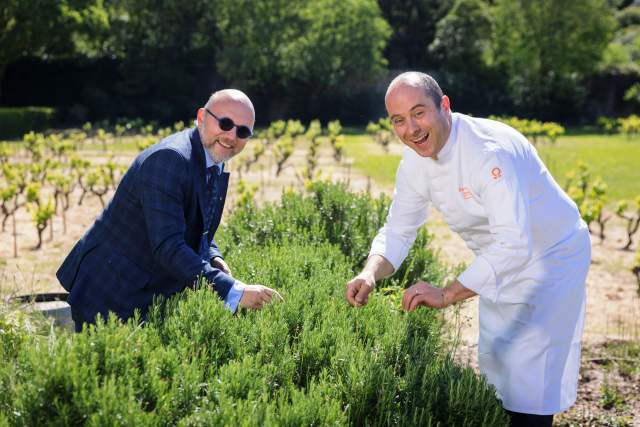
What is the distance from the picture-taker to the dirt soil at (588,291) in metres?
4.60

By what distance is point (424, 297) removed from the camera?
3.07 meters

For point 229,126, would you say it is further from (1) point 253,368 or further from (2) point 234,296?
(1) point 253,368

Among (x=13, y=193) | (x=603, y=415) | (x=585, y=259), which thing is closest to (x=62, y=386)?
(x=585, y=259)

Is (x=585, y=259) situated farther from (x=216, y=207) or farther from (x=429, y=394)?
(x=216, y=207)

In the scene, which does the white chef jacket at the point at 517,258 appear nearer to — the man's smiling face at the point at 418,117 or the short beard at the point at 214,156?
the man's smiling face at the point at 418,117

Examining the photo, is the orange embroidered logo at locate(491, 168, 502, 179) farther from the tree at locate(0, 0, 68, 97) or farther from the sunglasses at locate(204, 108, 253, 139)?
the tree at locate(0, 0, 68, 97)

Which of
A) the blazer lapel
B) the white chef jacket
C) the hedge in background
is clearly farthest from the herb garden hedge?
the hedge in background

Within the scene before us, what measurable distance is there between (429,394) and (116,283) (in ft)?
5.34

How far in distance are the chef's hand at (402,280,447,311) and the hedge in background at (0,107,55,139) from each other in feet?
80.9

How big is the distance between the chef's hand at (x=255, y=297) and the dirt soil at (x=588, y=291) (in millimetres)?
913

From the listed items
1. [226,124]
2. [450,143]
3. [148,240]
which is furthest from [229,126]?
[450,143]

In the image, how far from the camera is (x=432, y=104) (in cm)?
305

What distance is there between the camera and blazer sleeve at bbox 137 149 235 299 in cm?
326

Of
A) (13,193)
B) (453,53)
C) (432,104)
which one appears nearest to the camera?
(432,104)
